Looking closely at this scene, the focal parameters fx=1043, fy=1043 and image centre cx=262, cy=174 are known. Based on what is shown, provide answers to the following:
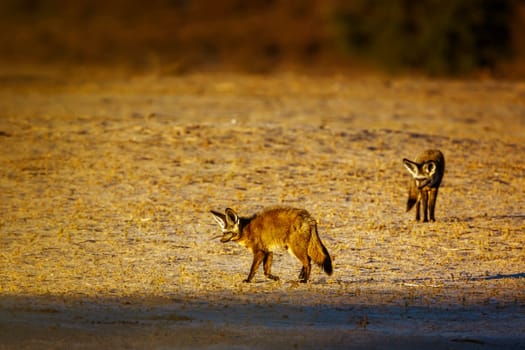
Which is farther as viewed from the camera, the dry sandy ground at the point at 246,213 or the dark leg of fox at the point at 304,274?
the dark leg of fox at the point at 304,274

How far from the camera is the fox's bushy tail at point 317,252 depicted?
969 centimetres

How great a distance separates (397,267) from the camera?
10977 mm

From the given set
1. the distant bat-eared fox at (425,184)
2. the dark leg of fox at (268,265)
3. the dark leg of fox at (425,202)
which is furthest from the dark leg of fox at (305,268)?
the dark leg of fox at (425,202)

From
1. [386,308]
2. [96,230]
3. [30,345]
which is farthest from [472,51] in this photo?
[30,345]

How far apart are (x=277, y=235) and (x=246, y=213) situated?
147 inches

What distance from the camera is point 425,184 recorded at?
1324cm

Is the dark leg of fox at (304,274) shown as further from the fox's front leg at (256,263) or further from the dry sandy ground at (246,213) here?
the fox's front leg at (256,263)

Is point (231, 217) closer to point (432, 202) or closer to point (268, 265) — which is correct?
point (268, 265)

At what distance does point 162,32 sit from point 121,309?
3861cm

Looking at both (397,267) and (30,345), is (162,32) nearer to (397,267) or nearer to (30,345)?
(397,267)

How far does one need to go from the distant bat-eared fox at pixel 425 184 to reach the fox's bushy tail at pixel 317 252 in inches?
142

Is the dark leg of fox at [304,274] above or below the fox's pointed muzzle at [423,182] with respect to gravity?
below

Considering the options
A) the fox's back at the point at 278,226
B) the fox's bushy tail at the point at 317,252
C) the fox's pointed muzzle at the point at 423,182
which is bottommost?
the fox's bushy tail at the point at 317,252

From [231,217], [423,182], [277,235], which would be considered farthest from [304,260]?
[423,182]
